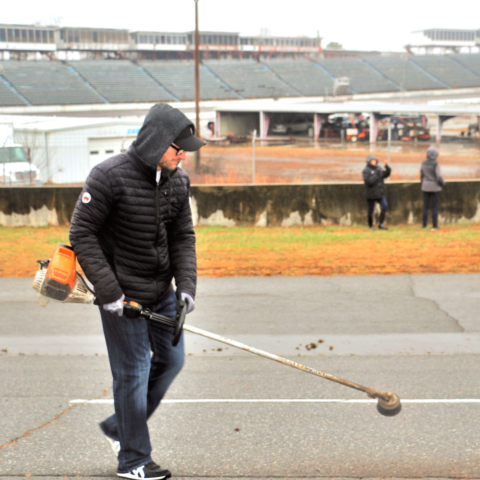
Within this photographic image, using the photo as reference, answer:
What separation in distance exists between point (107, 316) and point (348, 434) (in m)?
1.74

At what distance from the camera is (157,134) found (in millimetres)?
3234

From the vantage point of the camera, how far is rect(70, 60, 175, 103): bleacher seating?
207ft

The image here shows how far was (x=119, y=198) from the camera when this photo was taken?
10.6 feet

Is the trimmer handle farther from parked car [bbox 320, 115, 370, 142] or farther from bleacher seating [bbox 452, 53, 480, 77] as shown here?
bleacher seating [bbox 452, 53, 480, 77]

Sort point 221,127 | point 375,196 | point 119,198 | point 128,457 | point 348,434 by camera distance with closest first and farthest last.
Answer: point 119,198, point 128,457, point 348,434, point 375,196, point 221,127

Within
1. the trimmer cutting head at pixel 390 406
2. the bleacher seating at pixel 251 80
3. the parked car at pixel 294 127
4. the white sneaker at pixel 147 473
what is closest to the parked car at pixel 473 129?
the parked car at pixel 294 127

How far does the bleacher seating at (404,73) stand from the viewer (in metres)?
78.2

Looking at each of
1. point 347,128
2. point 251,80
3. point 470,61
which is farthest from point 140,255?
point 470,61

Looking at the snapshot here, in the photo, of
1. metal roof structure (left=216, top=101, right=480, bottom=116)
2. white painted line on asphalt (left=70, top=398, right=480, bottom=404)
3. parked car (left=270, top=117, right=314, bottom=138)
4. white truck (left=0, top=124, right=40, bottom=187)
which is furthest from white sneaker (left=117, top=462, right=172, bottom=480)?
parked car (left=270, top=117, right=314, bottom=138)

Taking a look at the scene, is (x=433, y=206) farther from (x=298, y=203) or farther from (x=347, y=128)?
(x=347, y=128)

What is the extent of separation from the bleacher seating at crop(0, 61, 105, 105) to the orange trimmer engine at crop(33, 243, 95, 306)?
185 ft

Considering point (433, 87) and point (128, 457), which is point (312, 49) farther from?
point (128, 457)

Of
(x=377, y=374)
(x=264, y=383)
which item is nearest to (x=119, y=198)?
(x=264, y=383)

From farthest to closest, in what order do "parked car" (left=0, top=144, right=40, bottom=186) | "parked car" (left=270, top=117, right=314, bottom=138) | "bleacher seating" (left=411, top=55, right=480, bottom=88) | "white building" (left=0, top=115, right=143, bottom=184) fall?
"bleacher seating" (left=411, top=55, right=480, bottom=88)
"parked car" (left=270, top=117, right=314, bottom=138)
"white building" (left=0, top=115, right=143, bottom=184)
"parked car" (left=0, top=144, right=40, bottom=186)
